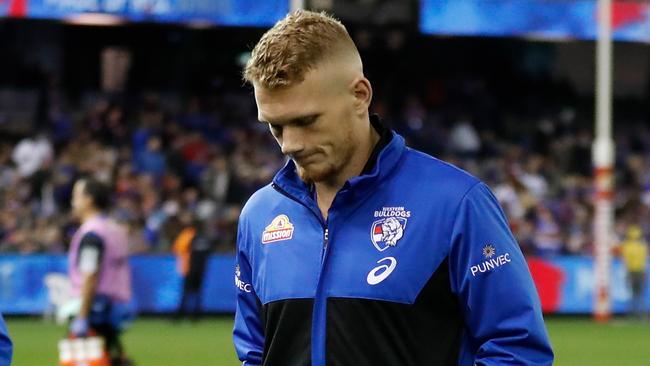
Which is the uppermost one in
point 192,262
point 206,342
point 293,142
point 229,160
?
point 293,142

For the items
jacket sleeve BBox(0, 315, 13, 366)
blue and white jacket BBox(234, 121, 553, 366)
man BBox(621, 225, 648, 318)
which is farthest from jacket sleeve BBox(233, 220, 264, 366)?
man BBox(621, 225, 648, 318)

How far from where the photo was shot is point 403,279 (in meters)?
3.80

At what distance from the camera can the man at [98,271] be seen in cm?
1105

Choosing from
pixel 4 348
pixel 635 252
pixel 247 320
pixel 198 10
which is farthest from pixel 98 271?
pixel 635 252

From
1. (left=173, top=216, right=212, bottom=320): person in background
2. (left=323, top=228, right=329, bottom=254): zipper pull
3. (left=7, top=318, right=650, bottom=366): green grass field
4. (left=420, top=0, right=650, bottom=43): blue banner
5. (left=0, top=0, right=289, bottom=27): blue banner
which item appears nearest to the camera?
(left=323, top=228, right=329, bottom=254): zipper pull

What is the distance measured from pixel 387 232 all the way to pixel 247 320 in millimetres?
543

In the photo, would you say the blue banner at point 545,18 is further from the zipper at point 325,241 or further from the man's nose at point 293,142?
the man's nose at point 293,142

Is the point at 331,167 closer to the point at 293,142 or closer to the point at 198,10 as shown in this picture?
the point at 293,142

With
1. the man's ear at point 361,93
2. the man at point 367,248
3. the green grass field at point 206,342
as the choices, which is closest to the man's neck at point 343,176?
the man at point 367,248

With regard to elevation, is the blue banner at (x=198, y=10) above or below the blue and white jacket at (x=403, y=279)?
above

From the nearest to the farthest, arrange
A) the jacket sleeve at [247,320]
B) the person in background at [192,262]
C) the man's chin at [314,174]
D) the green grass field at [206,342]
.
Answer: the man's chin at [314,174] < the jacket sleeve at [247,320] < the green grass field at [206,342] < the person in background at [192,262]

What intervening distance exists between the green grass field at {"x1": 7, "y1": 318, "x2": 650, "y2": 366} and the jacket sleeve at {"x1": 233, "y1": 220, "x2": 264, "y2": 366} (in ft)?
38.5

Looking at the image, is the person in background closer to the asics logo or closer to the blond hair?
the asics logo

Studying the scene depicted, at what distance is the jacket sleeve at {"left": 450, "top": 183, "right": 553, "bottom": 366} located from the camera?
12.3 feet
